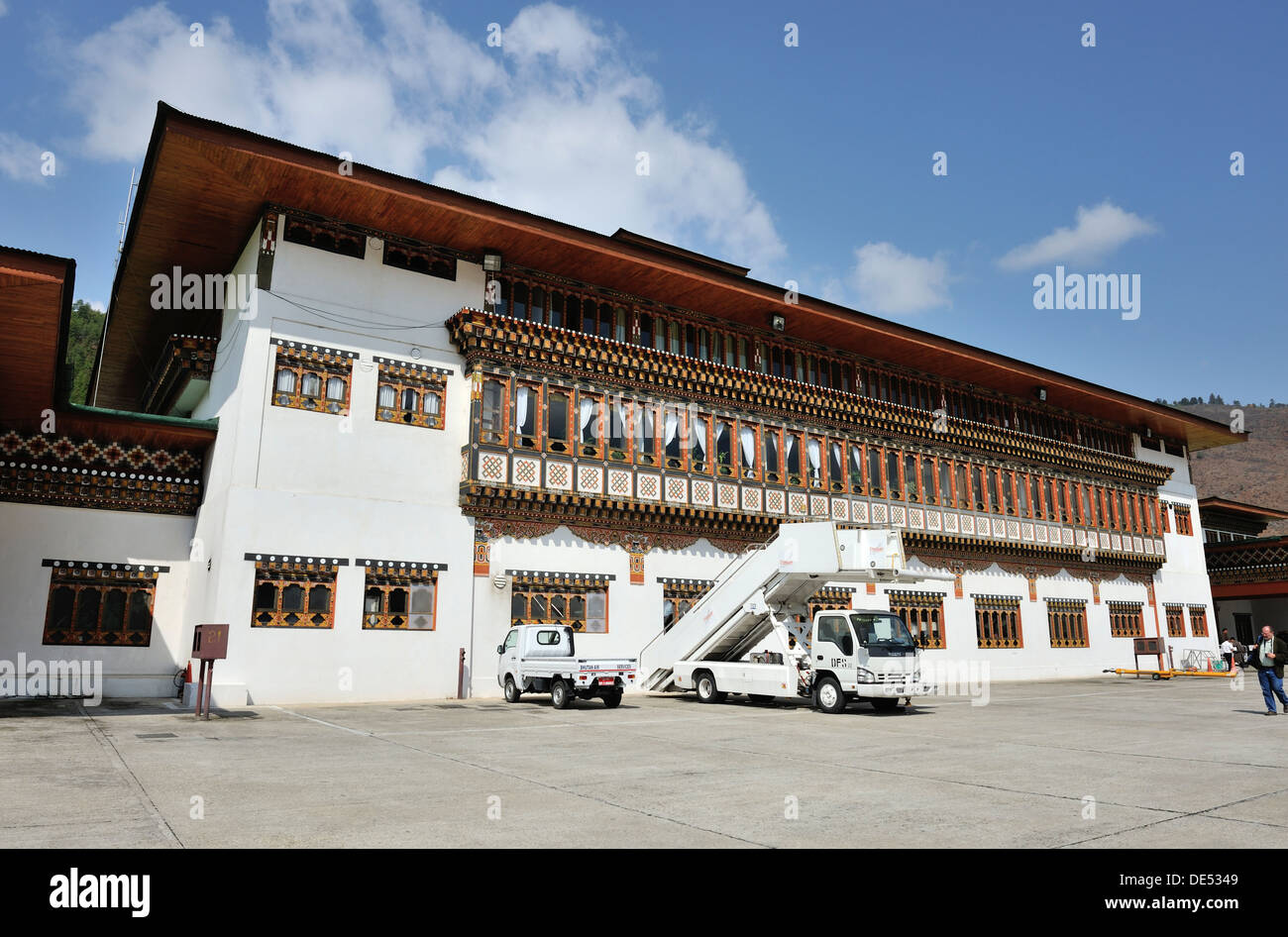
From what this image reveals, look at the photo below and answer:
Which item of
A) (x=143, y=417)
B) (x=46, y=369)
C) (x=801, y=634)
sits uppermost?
(x=143, y=417)

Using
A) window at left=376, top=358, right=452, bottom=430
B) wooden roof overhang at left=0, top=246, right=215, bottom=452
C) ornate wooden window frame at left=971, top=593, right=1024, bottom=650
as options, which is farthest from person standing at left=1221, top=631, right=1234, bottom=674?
wooden roof overhang at left=0, top=246, right=215, bottom=452

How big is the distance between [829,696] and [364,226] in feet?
54.9

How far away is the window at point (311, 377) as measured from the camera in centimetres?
2100

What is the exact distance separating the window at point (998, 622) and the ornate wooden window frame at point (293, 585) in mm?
25015

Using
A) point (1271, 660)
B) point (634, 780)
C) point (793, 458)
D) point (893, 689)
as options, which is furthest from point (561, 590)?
point (1271, 660)

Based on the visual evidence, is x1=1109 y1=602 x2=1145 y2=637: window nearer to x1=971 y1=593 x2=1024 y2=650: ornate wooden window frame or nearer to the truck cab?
x1=971 y1=593 x2=1024 y2=650: ornate wooden window frame

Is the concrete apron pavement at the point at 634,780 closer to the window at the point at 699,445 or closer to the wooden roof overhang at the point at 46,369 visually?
the wooden roof overhang at the point at 46,369

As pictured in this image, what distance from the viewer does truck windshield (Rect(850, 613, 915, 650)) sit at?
18.3 metres

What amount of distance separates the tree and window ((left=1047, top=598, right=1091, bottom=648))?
56376 mm

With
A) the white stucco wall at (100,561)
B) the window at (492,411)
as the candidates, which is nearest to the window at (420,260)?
the window at (492,411)

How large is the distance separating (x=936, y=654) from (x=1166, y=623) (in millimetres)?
16931

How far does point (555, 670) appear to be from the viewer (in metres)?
19.4

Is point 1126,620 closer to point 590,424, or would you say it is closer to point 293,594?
point 590,424
